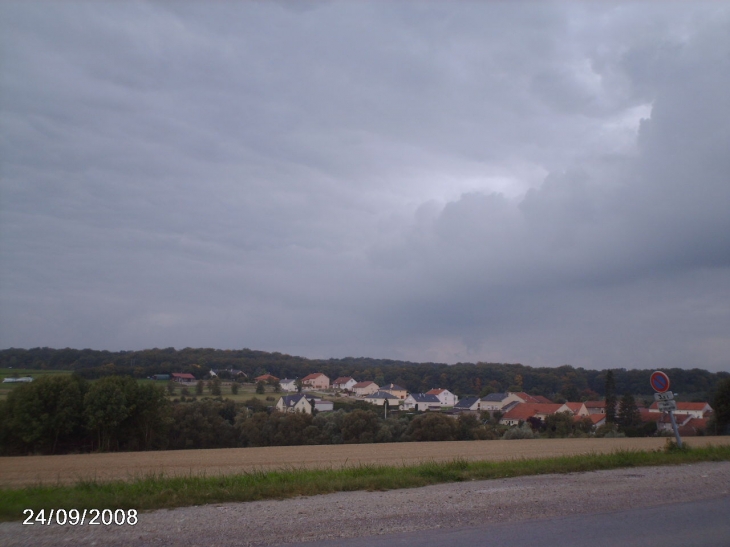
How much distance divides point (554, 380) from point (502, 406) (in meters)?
11.3

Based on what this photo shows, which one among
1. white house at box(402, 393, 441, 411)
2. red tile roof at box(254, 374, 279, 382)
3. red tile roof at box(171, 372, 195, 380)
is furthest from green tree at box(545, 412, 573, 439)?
red tile roof at box(171, 372, 195, 380)

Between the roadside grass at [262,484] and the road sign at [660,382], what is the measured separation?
2.22 m

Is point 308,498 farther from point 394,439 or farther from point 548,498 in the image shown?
point 394,439

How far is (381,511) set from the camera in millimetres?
8859

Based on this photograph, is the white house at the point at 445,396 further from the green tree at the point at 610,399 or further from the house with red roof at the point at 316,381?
the green tree at the point at 610,399

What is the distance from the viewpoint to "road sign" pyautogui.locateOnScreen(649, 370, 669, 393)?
16.8 meters

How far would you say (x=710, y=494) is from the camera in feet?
33.6

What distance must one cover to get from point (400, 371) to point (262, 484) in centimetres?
6918

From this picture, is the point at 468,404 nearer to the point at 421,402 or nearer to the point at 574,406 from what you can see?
the point at 421,402

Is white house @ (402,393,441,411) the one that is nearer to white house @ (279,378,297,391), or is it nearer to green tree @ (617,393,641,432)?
white house @ (279,378,297,391)

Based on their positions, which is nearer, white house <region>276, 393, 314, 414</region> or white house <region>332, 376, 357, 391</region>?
white house <region>276, 393, 314, 414</region>

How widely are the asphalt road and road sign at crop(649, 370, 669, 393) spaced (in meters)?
8.93

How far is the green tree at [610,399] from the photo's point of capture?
4709 cm

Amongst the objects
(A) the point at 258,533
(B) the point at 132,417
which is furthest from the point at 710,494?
(B) the point at 132,417
